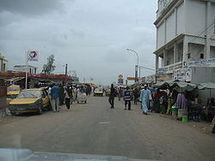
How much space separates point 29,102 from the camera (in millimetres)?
13430

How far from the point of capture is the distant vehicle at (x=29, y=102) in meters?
13.4

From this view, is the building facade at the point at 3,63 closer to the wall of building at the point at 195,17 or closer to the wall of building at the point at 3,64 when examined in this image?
the wall of building at the point at 3,64

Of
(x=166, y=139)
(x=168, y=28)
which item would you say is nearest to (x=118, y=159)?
(x=166, y=139)

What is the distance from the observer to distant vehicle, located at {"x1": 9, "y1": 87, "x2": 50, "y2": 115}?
13.4m

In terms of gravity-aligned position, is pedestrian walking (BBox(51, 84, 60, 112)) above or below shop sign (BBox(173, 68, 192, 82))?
below

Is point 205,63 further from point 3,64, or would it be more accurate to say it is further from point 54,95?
point 3,64

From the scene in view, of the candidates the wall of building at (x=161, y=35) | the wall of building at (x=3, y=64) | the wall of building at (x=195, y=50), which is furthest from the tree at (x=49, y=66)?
the wall of building at (x=195, y=50)

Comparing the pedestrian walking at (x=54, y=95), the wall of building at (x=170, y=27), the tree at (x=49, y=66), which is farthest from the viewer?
the tree at (x=49, y=66)

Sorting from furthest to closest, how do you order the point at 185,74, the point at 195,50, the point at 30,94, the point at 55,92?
the point at 195,50 < the point at 185,74 < the point at 55,92 < the point at 30,94

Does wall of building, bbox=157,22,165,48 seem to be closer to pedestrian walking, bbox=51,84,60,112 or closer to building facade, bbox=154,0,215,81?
building facade, bbox=154,0,215,81

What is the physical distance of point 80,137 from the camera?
7574 mm

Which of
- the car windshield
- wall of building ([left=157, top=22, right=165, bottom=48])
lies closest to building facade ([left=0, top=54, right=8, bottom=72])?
wall of building ([left=157, top=22, right=165, bottom=48])

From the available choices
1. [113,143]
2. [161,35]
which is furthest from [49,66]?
[113,143]

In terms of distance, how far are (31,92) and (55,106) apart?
6.35 ft
